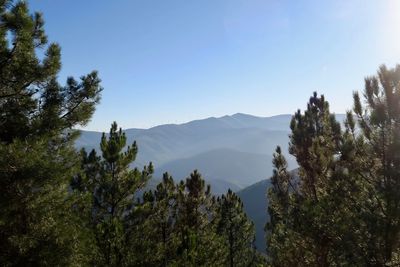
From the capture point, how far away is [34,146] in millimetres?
9633

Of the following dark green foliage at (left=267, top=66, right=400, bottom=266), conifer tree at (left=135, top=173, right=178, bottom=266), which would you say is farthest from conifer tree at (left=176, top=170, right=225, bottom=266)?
dark green foliage at (left=267, top=66, right=400, bottom=266)

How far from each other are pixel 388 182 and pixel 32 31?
11.3 metres

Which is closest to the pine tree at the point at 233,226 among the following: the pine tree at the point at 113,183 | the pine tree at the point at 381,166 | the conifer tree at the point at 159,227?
the conifer tree at the point at 159,227

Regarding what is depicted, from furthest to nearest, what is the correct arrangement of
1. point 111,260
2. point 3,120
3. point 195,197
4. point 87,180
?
→ point 195,197
point 87,180
point 111,260
point 3,120

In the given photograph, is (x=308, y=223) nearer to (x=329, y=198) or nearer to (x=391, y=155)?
(x=329, y=198)

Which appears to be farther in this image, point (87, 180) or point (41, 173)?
point (87, 180)

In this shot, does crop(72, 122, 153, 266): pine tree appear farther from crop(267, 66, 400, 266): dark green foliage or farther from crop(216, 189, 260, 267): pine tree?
crop(216, 189, 260, 267): pine tree

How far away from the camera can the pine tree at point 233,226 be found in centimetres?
3192

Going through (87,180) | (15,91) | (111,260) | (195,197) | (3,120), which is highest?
(15,91)

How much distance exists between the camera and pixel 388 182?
1006 centimetres

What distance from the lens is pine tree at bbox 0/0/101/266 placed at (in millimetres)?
9773

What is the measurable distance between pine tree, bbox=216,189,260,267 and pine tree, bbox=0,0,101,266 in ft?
69.8

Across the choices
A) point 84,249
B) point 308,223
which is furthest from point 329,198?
point 84,249

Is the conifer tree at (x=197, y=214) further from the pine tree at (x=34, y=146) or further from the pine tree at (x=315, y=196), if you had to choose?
the pine tree at (x=34, y=146)
